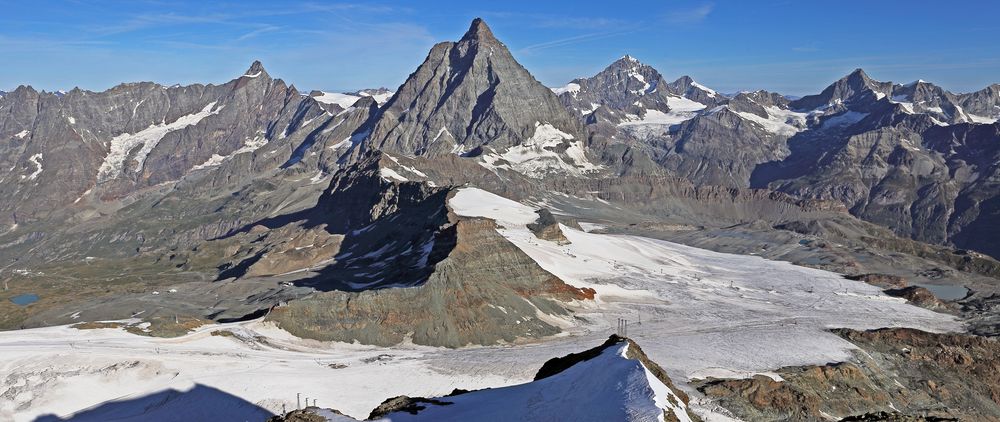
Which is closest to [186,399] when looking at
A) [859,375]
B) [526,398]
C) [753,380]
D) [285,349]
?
→ [285,349]

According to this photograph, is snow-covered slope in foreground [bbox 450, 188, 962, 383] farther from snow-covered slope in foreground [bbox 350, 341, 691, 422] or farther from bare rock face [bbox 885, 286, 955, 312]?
snow-covered slope in foreground [bbox 350, 341, 691, 422]

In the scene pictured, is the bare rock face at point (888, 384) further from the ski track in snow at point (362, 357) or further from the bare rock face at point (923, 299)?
the bare rock face at point (923, 299)

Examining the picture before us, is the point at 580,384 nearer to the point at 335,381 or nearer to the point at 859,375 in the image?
the point at 335,381

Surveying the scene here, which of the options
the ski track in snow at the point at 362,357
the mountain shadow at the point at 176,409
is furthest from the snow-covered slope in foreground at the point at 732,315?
the mountain shadow at the point at 176,409

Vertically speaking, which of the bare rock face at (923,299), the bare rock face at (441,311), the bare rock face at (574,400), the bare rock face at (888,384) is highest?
the bare rock face at (441,311)

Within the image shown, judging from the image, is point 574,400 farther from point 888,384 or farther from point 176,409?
point 888,384

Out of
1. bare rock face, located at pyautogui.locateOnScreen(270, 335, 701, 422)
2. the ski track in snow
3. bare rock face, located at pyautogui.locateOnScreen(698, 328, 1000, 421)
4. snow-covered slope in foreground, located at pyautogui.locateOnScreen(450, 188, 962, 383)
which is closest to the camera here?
bare rock face, located at pyautogui.locateOnScreen(270, 335, 701, 422)

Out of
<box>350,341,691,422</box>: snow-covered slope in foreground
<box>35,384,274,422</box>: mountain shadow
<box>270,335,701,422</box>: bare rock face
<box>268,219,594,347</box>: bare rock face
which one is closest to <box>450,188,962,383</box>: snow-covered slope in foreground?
<box>268,219,594,347</box>: bare rock face

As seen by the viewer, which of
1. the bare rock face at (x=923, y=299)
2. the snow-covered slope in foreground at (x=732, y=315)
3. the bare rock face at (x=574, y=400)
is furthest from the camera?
the bare rock face at (x=923, y=299)
